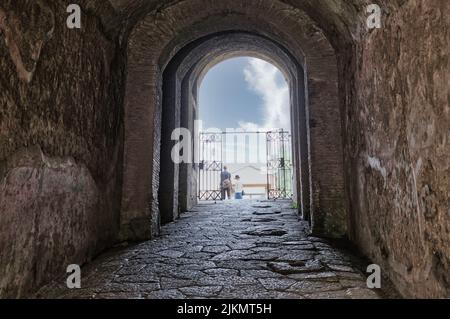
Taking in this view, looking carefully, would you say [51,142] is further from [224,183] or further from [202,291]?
[224,183]

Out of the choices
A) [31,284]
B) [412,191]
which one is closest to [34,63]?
[31,284]

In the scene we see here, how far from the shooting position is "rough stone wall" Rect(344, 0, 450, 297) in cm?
161

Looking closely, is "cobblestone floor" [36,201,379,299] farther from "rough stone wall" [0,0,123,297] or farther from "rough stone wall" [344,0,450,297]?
"rough stone wall" [344,0,450,297]

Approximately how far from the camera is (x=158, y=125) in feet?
14.9

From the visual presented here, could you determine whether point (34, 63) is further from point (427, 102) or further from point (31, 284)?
point (427, 102)

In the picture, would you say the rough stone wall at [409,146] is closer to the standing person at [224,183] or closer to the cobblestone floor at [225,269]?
the cobblestone floor at [225,269]

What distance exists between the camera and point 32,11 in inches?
86.4

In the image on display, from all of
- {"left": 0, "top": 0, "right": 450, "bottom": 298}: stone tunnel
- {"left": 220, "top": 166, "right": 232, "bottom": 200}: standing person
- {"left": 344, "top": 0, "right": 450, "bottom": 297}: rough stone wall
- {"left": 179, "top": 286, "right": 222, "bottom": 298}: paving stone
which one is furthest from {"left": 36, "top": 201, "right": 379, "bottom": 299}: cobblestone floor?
{"left": 220, "top": 166, "right": 232, "bottom": 200}: standing person

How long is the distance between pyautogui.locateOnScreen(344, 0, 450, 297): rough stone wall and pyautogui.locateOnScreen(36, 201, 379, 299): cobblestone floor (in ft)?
1.24

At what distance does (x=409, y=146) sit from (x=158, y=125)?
129 inches

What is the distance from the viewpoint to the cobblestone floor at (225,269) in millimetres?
2219
